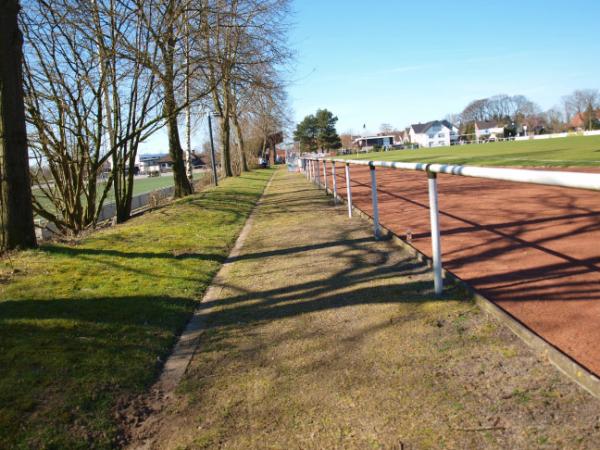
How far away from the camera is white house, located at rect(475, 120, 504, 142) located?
395 ft

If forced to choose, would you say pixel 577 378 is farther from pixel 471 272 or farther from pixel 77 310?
pixel 77 310

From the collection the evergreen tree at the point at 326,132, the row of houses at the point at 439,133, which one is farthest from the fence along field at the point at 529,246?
the row of houses at the point at 439,133

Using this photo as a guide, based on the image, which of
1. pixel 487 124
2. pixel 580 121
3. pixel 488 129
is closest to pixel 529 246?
pixel 580 121

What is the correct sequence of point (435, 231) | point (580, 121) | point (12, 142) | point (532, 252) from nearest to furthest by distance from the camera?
point (435, 231)
point (532, 252)
point (12, 142)
point (580, 121)

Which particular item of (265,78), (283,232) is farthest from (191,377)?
(265,78)

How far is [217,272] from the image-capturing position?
6.75 metres

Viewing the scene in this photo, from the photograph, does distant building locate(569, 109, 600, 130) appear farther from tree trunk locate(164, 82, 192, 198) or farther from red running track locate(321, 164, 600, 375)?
red running track locate(321, 164, 600, 375)

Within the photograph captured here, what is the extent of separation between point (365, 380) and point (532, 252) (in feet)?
11.3

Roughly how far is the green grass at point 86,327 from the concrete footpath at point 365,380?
0.34 metres

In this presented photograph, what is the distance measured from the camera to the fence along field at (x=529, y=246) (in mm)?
3315

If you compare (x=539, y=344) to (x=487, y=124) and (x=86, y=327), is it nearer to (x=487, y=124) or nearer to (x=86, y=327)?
(x=86, y=327)

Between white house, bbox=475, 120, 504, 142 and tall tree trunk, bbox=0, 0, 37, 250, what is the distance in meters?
123

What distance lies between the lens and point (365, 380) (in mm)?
3086

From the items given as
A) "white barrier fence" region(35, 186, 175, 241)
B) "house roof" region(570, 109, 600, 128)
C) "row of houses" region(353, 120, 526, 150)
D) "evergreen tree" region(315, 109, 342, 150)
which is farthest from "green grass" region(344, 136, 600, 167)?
"row of houses" region(353, 120, 526, 150)
